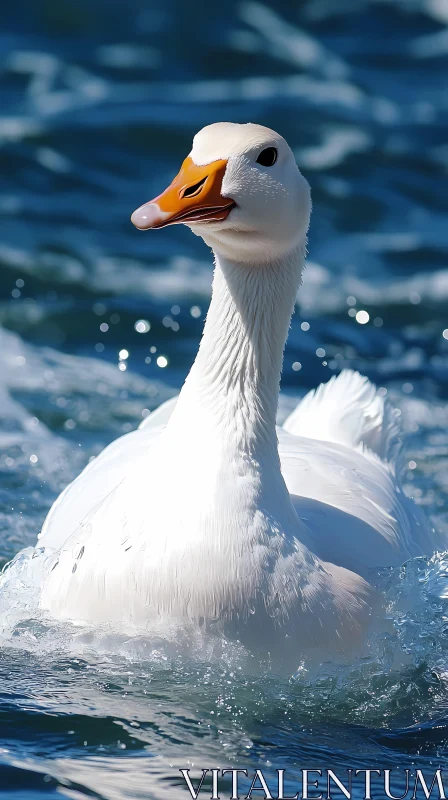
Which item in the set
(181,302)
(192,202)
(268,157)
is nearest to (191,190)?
(192,202)

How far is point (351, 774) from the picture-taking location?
144 inches

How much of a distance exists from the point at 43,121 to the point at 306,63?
8.95 feet

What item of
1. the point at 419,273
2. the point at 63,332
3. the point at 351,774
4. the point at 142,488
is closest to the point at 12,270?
the point at 63,332

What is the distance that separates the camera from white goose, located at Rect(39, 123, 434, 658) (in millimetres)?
3793

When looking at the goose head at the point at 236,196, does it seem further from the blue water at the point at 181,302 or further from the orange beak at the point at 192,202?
the blue water at the point at 181,302

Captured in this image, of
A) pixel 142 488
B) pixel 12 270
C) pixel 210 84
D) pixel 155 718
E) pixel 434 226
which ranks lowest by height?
pixel 155 718

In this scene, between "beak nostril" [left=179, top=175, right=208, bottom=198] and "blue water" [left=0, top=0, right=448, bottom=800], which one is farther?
"blue water" [left=0, top=0, right=448, bottom=800]

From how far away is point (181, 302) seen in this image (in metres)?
9.00

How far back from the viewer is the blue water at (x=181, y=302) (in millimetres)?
3830

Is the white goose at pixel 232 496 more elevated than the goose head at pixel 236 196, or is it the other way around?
the goose head at pixel 236 196

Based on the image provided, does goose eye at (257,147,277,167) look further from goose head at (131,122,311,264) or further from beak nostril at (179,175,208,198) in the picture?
beak nostril at (179,175,208,198)

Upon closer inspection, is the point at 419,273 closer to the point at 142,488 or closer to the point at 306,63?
the point at 306,63

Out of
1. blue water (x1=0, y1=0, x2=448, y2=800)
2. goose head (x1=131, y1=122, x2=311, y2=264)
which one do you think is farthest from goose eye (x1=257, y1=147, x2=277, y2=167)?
blue water (x1=0, y1=0, x2=448, y2=800)

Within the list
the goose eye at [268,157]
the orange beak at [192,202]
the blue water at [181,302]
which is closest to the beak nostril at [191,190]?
the orange beak at [192,202]
